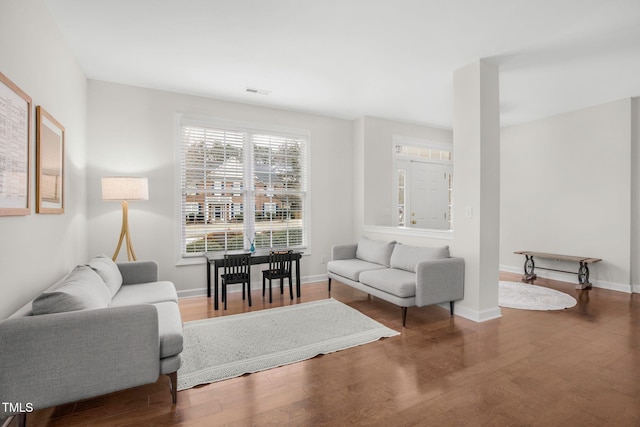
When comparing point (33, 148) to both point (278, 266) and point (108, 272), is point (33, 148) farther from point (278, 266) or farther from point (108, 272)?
point (278, 266)

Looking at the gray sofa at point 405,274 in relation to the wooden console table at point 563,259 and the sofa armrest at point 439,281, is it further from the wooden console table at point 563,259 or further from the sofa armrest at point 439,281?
the wooden console table at point 563,259

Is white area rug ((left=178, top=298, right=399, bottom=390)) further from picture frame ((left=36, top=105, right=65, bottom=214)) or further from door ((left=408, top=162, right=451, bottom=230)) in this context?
door ((left=408, top=162, right=451, bottom=230))

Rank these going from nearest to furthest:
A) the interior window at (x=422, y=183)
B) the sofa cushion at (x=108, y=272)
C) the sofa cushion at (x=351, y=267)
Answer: the sofa cushion at (x=108, y=272) < the sofa cushion at (x=351, y=267) < the interior window at (x=422, y=183)

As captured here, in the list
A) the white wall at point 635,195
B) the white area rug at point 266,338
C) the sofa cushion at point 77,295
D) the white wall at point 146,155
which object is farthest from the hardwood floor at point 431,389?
the white wall at point 146,155

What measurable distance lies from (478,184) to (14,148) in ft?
12.8

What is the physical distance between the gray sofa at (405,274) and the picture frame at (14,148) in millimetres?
3167

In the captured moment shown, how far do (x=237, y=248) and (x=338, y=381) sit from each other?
297 cm

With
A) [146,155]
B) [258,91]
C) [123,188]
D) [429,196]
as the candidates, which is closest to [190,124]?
[146,155]

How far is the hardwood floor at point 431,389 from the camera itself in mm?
1901

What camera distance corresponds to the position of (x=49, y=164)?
2.61 m

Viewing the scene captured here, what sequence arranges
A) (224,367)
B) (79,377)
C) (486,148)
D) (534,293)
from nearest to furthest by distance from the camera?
(79,377), (224,367), (486,148), (534,293)

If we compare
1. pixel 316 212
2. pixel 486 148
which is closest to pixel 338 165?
pixel 316 212

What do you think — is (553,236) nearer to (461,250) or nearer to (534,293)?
(534,293)

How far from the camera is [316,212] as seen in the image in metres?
5.43
